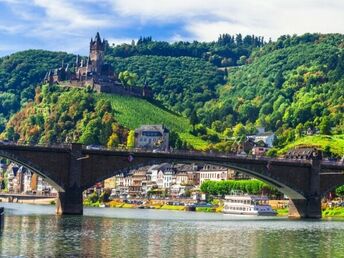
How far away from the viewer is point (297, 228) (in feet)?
292

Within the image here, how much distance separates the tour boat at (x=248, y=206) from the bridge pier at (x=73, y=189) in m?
41.6

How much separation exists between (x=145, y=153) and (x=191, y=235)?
3296cm

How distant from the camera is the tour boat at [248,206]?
5261 inches

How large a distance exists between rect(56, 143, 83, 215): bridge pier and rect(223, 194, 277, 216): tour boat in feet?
136

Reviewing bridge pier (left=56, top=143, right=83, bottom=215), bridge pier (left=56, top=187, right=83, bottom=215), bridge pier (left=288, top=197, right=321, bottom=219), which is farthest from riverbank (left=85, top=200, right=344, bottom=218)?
bridge pier (left=56, top=143, right=83, bottom=215)

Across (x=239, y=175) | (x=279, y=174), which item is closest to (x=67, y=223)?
(x=279, y=174)

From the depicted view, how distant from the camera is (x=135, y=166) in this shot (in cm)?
10544

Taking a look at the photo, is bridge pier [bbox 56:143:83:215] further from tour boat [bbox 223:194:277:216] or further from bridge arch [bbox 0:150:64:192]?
tour boat [bbox 223:194:277:216]

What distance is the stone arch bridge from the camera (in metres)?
98.1

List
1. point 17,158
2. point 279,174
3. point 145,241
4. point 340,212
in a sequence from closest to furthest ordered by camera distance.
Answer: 1. point 145,241
2. point 17,158
3. point 279,174
4. point 340,212

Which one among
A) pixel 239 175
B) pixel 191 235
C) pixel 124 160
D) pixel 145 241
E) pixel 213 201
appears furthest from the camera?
pixel 239 175

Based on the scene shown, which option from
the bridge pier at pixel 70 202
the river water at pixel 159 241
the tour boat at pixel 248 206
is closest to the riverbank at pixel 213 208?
the tour boat at pixel 248 206

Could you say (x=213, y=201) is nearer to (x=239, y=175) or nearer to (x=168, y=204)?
(x=168, y=204)

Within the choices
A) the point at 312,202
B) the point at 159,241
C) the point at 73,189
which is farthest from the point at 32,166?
the point at 312,202
